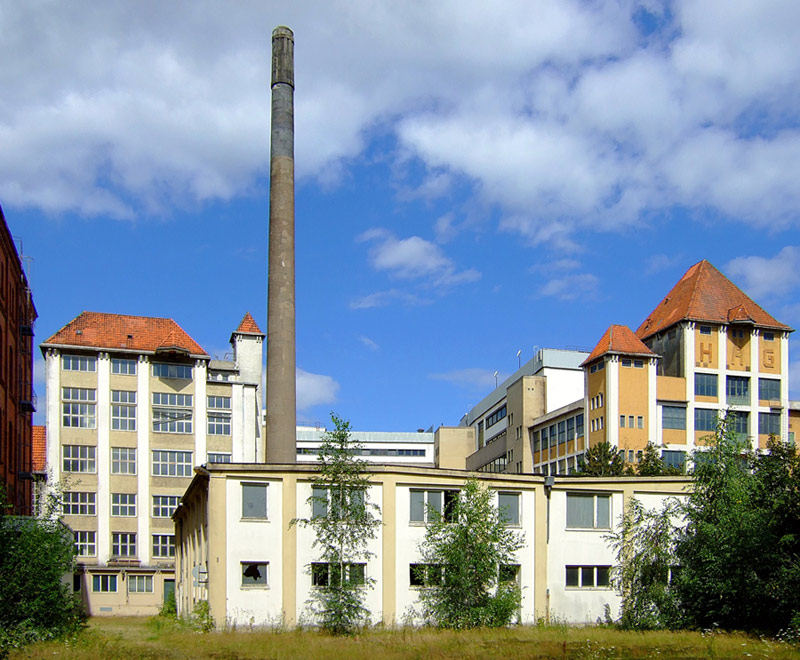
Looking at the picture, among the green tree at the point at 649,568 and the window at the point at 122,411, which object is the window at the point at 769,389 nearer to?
the green tree at the point at 649,568

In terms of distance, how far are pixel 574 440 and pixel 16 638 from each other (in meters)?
55.3

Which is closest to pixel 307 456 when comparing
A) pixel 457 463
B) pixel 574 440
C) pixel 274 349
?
pixel 457 463

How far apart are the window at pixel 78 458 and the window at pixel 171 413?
16.7 ft

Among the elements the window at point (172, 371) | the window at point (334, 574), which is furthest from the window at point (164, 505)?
the window at point (334, 574)

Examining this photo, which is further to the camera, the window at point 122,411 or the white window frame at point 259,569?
the window at point 122,411

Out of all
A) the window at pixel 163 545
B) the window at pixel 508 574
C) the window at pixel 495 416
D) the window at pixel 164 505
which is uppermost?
the window at pixel 495 416

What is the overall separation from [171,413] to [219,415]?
12.6 ft

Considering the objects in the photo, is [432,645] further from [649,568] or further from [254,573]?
[649,568]

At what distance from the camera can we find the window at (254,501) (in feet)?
117

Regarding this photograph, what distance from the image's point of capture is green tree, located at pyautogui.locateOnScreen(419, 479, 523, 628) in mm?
34312

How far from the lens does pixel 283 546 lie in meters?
35.4

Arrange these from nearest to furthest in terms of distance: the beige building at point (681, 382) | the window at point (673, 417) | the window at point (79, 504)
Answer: the window at point (79, 504) < the beige building at point (681, 382) < the window at point (673, 417)

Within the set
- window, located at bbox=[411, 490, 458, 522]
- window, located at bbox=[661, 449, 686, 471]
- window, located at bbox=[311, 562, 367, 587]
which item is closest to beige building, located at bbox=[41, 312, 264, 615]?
window, located at bbox=[661, 449, 686, 471]

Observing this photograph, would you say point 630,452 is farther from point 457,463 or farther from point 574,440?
point 457,463
